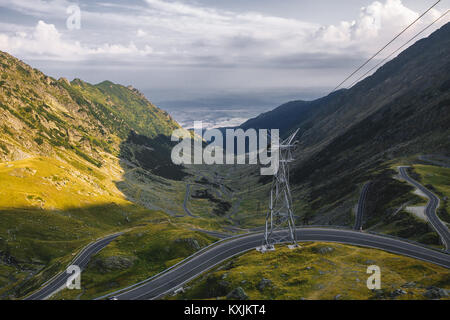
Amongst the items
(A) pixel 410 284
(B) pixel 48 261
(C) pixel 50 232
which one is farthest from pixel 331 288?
(C) pixel 50 232

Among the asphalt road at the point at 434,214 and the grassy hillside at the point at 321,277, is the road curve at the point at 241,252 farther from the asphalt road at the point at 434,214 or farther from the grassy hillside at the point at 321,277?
the asphalt road at the point at 434,214

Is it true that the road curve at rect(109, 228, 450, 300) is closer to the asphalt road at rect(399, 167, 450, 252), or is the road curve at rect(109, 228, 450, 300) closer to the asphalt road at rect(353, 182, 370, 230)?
the asphalt road at rect(399, 167, 450, 252)

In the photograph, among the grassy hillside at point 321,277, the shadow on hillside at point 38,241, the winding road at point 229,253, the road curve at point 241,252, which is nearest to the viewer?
the grassy hillside at point 321,277

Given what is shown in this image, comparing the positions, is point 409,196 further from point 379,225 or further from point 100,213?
point 100,213

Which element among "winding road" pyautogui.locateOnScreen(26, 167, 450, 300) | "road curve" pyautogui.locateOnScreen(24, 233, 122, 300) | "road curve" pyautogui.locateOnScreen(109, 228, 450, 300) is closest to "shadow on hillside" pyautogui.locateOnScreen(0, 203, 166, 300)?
"road curve" pyautogui.locateOnScreen(24, 233, 122, 300)

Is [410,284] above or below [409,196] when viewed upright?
below

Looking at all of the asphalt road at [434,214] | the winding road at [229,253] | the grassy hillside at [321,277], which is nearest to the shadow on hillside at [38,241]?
the winding road at [229,253]


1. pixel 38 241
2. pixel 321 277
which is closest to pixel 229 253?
pixel 321 277
